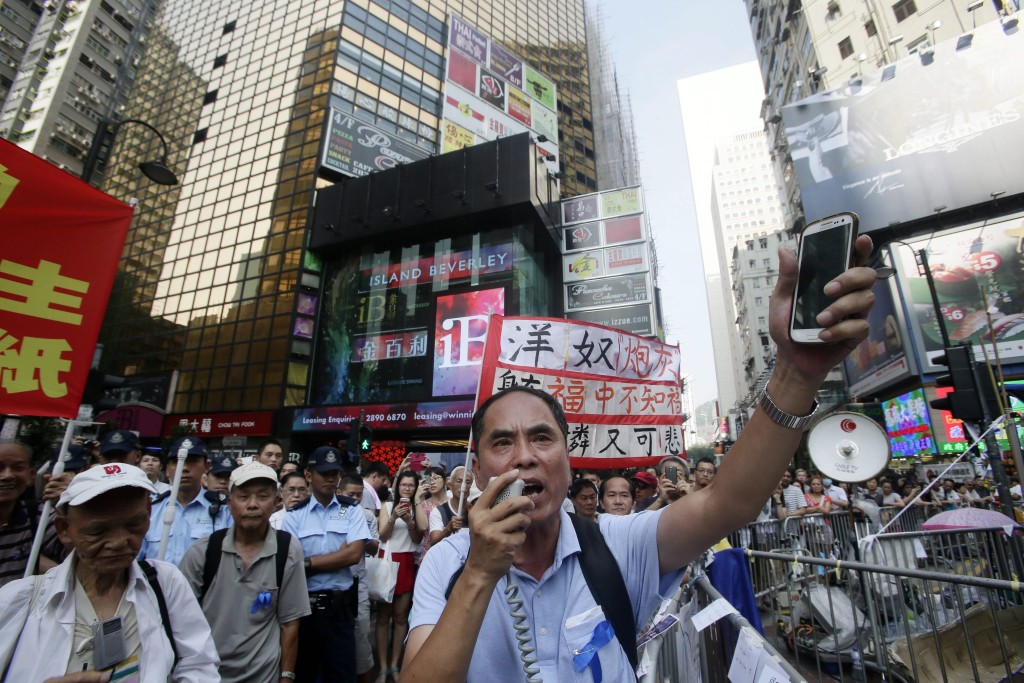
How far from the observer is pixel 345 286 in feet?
81.3

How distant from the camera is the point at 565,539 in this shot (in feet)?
5.13

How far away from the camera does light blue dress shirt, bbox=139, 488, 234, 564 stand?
388cm

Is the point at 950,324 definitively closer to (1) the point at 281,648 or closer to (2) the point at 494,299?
(2) the point at 494,299

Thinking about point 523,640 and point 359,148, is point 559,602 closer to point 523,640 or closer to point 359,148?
point 523,640

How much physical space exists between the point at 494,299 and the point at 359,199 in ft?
31.7

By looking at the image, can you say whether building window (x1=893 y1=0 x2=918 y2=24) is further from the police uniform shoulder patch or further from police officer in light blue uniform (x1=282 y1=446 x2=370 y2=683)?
the police uniform shoulder patch

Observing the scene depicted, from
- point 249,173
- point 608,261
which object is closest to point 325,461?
point 608,261

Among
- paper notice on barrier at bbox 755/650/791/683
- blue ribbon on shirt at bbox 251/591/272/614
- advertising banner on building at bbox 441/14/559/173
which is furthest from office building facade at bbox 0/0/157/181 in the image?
paper notice on barrier at bbox 755/650/791/683

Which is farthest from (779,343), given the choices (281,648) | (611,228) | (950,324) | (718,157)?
(718,157)

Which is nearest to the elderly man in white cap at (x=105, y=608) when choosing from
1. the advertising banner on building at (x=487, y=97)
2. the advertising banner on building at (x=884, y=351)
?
the advertising banner on building at (x=884, y=351)

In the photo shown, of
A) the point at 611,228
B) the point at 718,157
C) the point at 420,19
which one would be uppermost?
the point at 718,157

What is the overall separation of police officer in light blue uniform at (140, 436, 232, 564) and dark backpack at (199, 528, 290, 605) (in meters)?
0.71

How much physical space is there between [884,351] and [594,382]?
95.8 ft

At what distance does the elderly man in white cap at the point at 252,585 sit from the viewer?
2.97 meters
